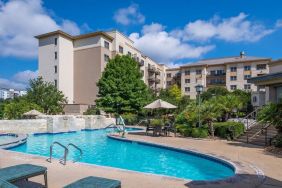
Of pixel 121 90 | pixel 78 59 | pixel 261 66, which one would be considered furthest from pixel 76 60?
pixel 261 66

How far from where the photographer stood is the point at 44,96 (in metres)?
35.0

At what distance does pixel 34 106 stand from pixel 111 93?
10.5 meters

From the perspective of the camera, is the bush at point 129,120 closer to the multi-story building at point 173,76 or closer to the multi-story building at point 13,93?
the multi-story building at point 13,93

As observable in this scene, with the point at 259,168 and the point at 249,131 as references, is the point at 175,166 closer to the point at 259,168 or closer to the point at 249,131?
the point at 259,168

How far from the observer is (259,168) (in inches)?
348

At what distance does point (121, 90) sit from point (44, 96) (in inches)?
397

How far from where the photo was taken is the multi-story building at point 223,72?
61156 mm

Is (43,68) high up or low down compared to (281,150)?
up

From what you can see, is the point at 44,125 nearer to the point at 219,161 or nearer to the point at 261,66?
the point at 219,161

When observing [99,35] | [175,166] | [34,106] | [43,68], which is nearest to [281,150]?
[175,166]

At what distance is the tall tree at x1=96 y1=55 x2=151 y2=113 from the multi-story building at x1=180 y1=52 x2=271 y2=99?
3272 centimetres

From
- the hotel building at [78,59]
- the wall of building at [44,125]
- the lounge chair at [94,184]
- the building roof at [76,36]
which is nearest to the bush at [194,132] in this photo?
the wall of building at [44,125]

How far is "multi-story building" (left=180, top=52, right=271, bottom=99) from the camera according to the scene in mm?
61156

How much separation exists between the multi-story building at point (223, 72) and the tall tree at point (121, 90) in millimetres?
32723
